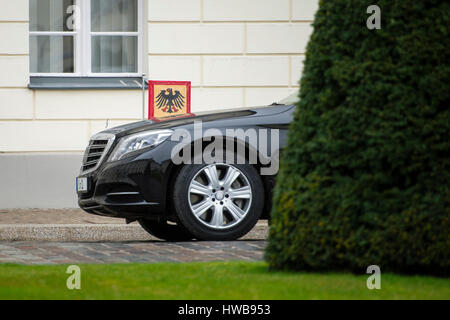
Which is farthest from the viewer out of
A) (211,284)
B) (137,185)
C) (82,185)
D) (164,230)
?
(164,230)

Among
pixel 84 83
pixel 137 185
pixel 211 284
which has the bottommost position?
pixel 211 284

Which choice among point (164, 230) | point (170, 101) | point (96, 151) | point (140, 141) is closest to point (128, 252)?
point (140, 141)

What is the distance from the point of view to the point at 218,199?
8172 mm

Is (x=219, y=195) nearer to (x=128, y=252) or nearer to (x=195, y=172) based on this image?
(x=195, y=172)

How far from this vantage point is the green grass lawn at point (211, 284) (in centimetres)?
461

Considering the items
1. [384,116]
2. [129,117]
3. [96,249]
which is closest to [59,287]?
[384,116]

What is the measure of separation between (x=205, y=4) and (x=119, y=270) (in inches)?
294

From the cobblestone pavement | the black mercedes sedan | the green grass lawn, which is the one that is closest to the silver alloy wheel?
the black mercedes sedan

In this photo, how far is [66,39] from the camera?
42.9ft

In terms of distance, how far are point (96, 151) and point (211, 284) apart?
379 centimetres

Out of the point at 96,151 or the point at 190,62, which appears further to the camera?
the point at 190,62

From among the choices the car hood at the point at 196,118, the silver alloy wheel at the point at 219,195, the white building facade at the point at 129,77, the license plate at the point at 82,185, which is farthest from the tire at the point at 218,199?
the white building facade at the point at 129,77
